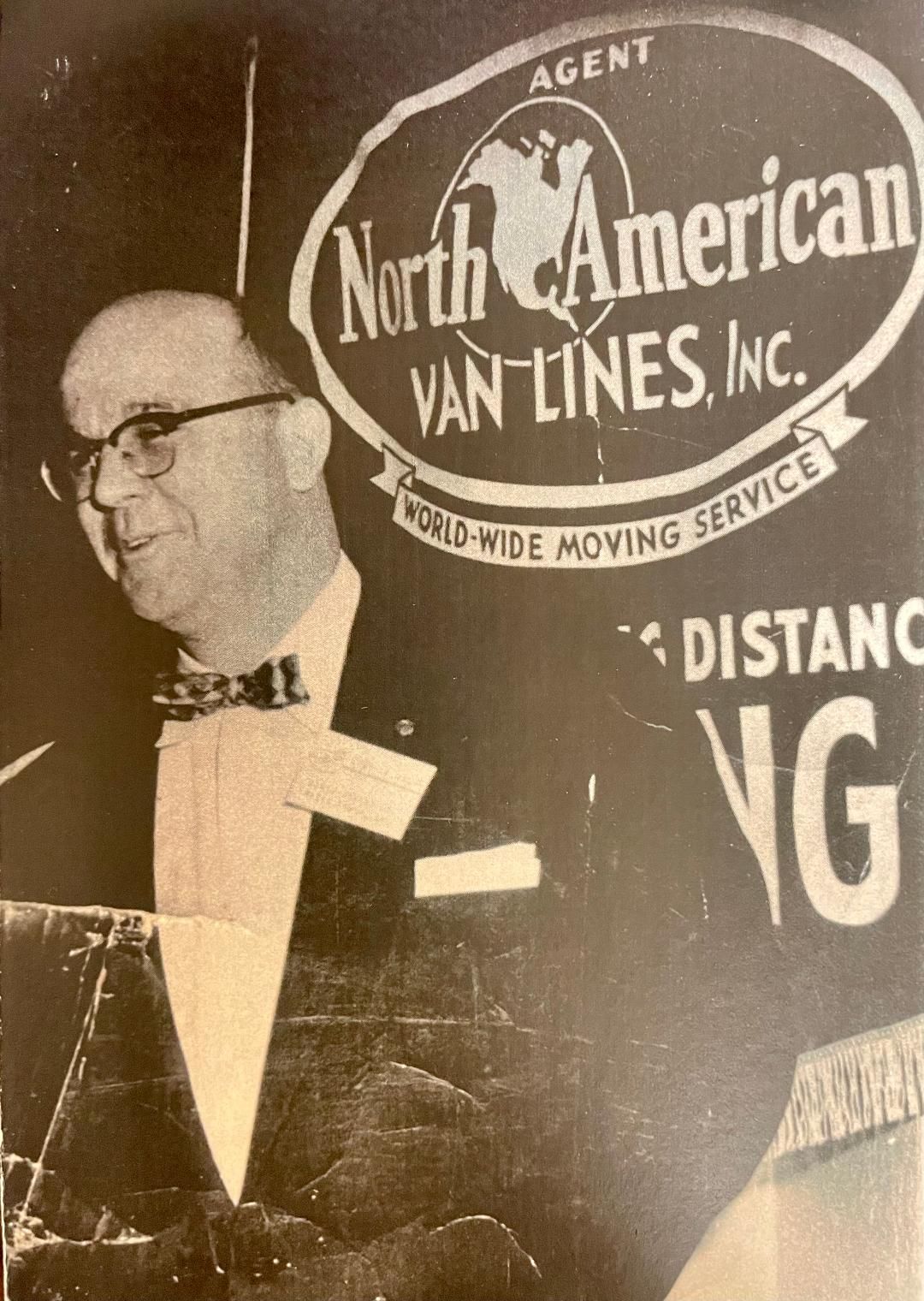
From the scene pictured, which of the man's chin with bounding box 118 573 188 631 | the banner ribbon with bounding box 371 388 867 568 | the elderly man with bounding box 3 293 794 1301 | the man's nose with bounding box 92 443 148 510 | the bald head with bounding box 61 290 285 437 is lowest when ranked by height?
the elderly man with bounding box 3 293 794 1301

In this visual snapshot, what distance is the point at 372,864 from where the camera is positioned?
1.67 m

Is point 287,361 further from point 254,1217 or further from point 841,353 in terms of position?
point 254,1217

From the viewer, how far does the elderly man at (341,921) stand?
156cm

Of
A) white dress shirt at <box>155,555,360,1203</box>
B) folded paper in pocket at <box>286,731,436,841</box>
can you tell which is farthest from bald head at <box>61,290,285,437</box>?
folded paper in pocket at <box>286,731,436,841</box>

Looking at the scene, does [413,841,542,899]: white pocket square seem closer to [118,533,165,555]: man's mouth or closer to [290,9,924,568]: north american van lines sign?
[290,9,924,568]: north american van lines sign

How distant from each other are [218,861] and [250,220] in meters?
1.02

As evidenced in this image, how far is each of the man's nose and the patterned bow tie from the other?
30 centimetres

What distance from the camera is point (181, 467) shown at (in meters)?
1.78

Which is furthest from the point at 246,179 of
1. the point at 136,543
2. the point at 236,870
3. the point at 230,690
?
the point at 236,870

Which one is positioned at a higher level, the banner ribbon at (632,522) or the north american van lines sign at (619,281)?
the north american van lines sign at (619,281)

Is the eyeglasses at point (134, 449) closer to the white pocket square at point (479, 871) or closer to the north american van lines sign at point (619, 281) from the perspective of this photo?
the north american van lines sign at point (619, 281)

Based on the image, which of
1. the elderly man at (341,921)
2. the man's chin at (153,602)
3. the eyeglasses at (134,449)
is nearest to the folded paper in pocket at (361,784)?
the elderly man at (341,921)

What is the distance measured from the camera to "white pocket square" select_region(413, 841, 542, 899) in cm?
161

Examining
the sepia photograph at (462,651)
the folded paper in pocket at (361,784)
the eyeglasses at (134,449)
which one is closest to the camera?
the sepia photograph at (462,651)
